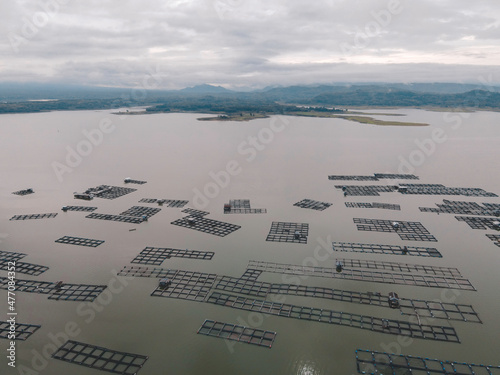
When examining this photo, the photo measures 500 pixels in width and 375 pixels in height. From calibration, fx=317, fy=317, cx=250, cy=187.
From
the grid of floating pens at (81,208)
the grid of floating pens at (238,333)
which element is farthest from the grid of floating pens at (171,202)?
the grid of floating pens at (238,333)

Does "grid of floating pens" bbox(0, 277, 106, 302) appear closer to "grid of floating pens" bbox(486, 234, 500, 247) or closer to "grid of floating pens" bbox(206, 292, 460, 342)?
"grid of floating pens" bbox(206, 292, 460, 342)

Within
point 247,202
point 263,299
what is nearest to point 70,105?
point 247,202

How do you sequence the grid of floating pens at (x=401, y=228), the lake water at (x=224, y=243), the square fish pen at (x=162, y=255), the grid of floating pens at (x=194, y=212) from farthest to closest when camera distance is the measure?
the grid of floating pens at (x=194, y=212)
the grid of floating pens at (x=401, y=228)
the square fish pen at (x=162, y=255)
the lake water at (x=224, y=243)

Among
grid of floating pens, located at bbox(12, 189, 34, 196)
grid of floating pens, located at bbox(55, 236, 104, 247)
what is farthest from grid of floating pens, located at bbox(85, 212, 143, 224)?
grid of floating pens, located at bbox(12, 189, 34, 196)

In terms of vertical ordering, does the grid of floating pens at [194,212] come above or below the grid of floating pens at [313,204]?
above

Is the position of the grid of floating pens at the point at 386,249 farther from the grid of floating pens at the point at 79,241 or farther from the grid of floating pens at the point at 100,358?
the grid of floating pens at the point at 79,241

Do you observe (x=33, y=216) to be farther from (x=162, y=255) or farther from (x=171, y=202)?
(x=162, y=255)

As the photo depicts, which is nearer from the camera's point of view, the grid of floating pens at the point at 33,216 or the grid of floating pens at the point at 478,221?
the grid of floating pens at the point at 478,221
